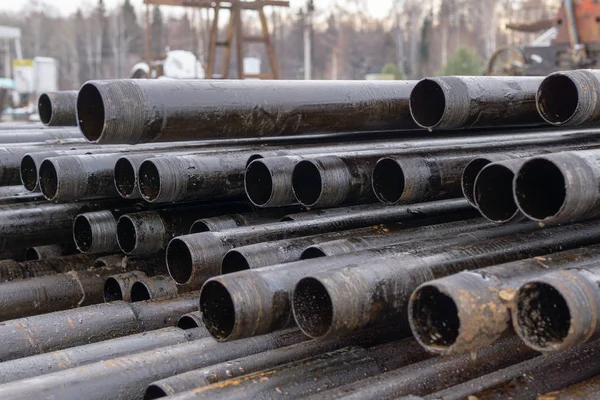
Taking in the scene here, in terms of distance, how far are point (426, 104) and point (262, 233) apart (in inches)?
31.7

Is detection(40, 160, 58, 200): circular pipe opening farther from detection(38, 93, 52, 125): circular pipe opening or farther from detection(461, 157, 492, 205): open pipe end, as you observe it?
Answer: detection(461, 157, 492, 205): open pipe end

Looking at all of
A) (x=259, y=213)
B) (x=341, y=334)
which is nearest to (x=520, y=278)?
(x=341, y=334)

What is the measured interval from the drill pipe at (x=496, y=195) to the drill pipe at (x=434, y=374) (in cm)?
40

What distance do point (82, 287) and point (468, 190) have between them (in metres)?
1.99

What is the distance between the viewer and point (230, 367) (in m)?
2.26

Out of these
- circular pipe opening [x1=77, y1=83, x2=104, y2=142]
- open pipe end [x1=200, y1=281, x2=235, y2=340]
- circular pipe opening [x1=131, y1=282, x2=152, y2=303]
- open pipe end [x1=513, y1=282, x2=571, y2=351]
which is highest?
circular pipe opening [x1=77, y1=83, x2=104, y2=142]

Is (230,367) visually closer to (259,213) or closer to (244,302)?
→ (244,302)

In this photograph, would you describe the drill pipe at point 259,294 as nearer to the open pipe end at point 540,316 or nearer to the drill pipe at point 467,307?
the drill pipe at point 467,307

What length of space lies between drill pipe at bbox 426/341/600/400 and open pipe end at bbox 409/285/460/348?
0.17 m

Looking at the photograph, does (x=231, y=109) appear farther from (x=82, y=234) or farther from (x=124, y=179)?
(x=82, y=234)

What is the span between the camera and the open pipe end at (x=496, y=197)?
228 centimetres

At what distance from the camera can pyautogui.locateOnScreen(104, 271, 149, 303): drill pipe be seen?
3418 millimetres

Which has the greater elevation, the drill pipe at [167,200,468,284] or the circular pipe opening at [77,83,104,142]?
the circular pipe opening at [77,83,104,142]

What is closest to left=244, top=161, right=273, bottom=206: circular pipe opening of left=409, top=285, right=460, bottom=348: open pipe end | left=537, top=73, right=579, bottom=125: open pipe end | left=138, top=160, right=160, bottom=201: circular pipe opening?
left=138, top=160, right=160, bottom=201: circular pipe opening
